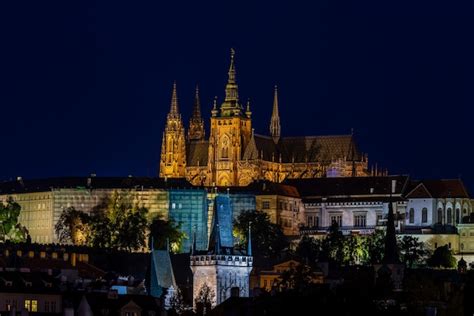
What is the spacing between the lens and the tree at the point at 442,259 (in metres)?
192

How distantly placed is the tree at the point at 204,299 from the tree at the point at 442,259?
61.8 m

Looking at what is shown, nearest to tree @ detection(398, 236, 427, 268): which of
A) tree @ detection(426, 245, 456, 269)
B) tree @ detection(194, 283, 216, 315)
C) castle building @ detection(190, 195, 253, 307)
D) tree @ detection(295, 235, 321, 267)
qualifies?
tree @ detection(426, 245, 456, 269)

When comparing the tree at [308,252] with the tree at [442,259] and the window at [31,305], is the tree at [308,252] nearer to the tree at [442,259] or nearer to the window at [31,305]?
the tree at [442,259]

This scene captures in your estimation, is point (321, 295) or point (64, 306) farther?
point (64, 306)

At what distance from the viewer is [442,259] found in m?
194

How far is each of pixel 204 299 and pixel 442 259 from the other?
255 ft

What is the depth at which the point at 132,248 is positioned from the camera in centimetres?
19962

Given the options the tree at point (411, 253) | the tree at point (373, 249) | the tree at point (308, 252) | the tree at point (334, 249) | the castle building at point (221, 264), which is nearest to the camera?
the castle building at point (221, 264)

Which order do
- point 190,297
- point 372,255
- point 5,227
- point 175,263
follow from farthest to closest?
point 5,227 < point 372,255 < point 175,263 < point 190,297

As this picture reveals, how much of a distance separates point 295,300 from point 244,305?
60.0ft

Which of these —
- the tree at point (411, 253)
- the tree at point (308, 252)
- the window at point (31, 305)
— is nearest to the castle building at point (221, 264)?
the window at point (31, 305)

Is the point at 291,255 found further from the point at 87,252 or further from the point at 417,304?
the point at 417,304

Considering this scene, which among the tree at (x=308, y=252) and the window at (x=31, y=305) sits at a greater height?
the tree at (x=308, y=252)

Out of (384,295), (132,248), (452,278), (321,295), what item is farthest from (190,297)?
(132,248)
